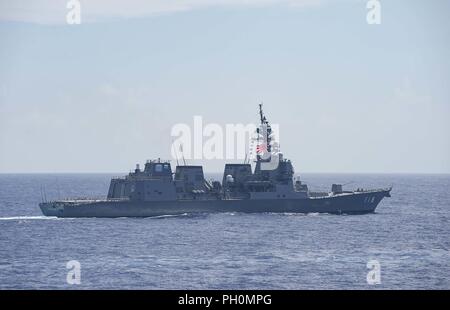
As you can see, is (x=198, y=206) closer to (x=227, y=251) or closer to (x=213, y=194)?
(x=213, y=194)

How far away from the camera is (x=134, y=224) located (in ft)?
212

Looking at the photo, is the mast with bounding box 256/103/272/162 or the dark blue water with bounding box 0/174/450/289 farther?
the mast with bounding box 256/103/272/162

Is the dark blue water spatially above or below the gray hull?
below

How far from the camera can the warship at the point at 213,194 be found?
69.4 meters

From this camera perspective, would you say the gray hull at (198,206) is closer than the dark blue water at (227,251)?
No

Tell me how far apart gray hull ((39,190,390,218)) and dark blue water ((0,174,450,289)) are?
93 cm

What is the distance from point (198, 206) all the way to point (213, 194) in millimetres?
2166

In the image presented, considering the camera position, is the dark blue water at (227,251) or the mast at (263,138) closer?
the dark blue water at (227,251)

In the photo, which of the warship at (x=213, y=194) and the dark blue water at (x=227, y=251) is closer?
the dark blue water at (x=227, y=251)

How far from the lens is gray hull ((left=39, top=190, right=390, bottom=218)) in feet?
227

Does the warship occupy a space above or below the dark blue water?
above

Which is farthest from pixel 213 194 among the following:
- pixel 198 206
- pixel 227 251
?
pixel 227 251

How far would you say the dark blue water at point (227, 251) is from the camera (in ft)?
129

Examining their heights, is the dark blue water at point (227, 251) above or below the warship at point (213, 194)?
below
